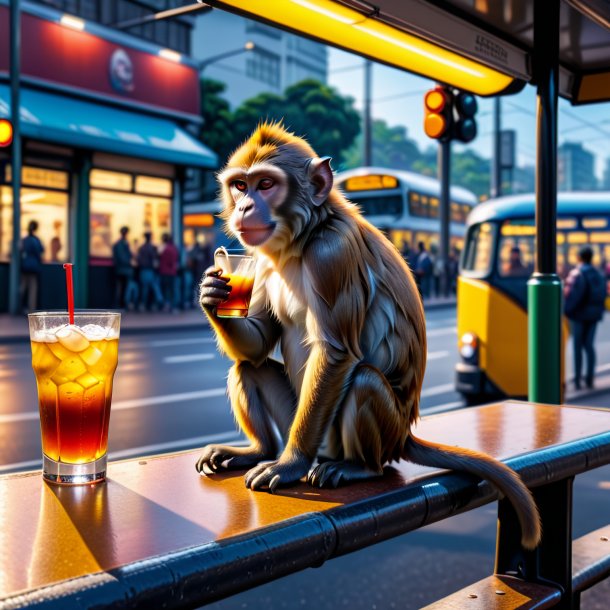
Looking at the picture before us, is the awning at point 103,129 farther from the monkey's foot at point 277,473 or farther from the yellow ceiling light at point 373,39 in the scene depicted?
the monkey's foot at point 277,473

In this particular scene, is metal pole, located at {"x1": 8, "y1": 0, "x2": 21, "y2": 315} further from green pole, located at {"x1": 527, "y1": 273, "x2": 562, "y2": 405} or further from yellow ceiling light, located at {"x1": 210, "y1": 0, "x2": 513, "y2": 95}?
green pole, located at {"x1": 527, "y1": 273, "x2": 562, "y2": 405}

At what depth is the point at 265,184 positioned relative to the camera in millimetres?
2014

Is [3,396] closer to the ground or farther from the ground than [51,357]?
closer to the ground

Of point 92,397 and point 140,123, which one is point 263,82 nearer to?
point 140,123

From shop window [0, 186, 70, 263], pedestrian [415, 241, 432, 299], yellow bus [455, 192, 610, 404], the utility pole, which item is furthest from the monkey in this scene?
the utility pole

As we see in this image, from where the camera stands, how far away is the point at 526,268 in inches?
364

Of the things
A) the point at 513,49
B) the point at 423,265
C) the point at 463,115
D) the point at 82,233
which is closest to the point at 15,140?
the point at 82,233

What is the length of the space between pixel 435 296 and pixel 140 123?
12.0 metres

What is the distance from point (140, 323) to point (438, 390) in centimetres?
Answer: 743

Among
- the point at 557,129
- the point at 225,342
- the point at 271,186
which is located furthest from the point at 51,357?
the point at 557,129

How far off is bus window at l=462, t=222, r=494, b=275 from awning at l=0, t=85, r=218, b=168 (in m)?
10.6

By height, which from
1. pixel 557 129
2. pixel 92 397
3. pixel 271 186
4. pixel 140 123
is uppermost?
pixel 140 123

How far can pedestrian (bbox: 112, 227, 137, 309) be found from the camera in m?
18.2

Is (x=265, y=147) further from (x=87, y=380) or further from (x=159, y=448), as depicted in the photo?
(x=159, y=448)
